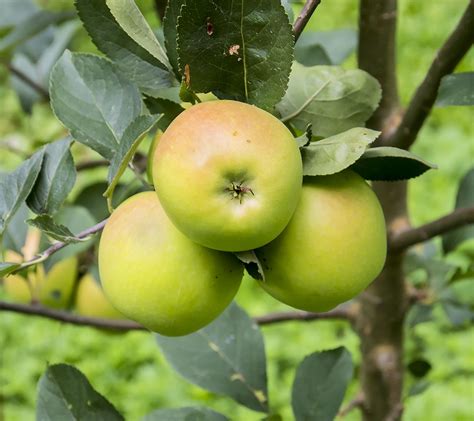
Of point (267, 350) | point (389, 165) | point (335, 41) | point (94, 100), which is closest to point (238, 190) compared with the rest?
point (389, 165)

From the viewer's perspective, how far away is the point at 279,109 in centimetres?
60

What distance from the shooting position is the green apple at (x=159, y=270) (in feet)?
1.69

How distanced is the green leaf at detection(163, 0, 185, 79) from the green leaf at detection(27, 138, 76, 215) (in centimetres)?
14

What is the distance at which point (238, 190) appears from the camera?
0.47 metres

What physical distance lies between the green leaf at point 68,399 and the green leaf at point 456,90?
1.27 ft

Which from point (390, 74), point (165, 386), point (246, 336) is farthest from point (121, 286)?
point (165, 386)

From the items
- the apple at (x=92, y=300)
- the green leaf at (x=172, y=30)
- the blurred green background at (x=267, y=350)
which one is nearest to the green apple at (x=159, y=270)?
the green leaf at (x=172, y=30)

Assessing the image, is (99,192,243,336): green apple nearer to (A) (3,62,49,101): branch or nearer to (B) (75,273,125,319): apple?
(B) (75,273,125,319): apple

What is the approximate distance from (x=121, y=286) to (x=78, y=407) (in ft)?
0.56

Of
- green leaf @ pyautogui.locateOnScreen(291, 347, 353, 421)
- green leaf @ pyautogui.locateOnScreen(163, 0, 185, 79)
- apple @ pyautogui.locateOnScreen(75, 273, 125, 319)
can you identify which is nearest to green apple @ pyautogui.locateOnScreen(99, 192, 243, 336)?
green leaf @ pyautogui.locateOnScreen(163, 0, 185, 79)

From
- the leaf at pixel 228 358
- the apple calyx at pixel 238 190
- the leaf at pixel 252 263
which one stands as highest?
the apple calyx at pixel 238 190

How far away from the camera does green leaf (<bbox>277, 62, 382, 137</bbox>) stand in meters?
0.60

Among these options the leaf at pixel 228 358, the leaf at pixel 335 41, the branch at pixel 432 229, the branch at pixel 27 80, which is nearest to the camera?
the branch at pixel 432 229

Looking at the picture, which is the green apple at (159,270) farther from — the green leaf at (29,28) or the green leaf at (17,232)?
the green leaf at (29,28)
